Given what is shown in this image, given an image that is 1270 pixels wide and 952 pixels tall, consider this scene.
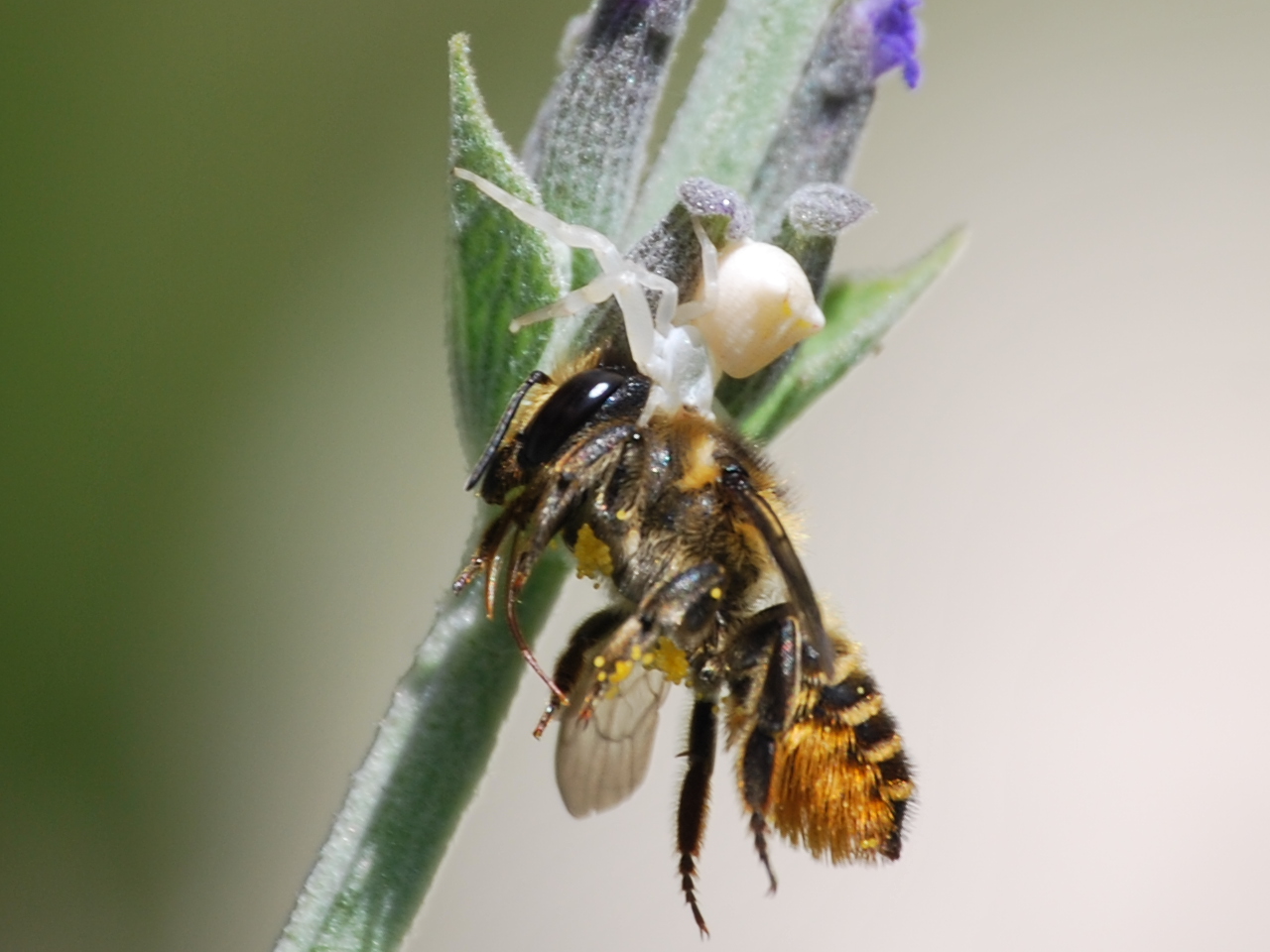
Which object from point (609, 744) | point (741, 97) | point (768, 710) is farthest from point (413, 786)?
point (741, 97)

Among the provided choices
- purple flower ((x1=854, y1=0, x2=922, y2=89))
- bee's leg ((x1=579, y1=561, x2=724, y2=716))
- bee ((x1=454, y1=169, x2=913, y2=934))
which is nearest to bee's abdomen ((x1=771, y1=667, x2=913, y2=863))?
bee ((x1=454, y1=169, x2=913, y2=934))

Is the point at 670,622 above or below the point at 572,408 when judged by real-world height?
below

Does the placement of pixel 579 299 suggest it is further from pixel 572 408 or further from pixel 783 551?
pixel 783 551

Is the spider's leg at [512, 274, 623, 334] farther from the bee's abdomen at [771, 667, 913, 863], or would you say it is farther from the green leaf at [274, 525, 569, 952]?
the bee's abdomen at [771, 667, 913, 863]

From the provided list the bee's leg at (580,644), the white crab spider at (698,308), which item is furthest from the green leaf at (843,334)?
the bee's leg at (580,644)

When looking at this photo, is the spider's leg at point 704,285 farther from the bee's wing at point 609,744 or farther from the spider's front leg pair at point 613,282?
the bee's wing at point 609,744

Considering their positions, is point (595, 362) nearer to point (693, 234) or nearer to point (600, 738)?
point (693, 234)
